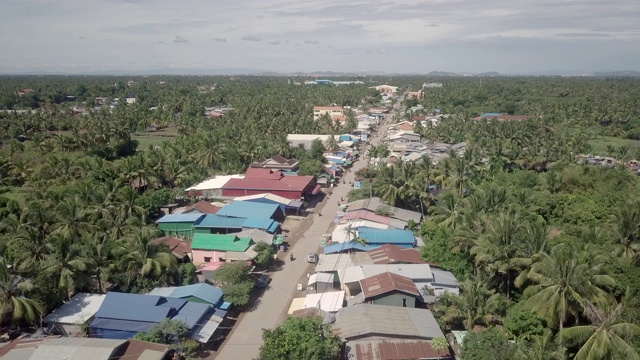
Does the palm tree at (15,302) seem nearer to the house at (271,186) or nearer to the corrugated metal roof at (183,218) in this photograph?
the corrugated metal roof at (183,218)

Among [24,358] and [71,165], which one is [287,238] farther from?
[71,165]

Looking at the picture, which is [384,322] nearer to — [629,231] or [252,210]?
[629,231]

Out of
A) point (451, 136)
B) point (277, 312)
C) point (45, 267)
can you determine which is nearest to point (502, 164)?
point (451, 136)

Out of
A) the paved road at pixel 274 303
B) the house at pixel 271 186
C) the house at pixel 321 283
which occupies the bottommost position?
the paved road at pixel 274 303

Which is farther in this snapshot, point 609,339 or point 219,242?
point 219,242

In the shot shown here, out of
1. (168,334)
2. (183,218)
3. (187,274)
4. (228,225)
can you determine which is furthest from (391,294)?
(183,218)

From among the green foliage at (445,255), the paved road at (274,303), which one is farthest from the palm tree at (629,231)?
the paved road at (274,303)
